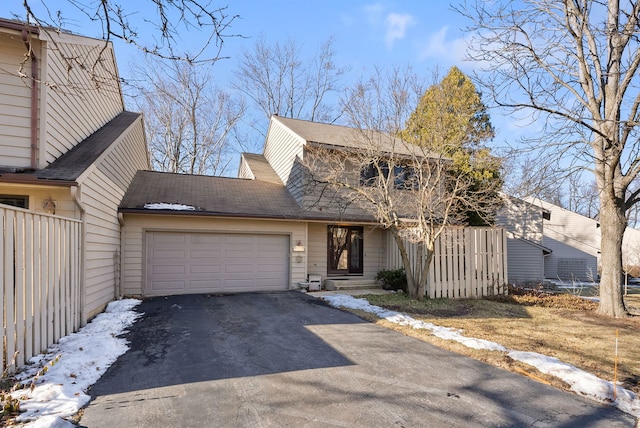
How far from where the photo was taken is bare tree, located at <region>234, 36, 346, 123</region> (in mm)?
22719

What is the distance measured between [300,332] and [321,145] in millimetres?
6979

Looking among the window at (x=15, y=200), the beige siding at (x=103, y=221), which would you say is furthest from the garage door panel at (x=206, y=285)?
the window at (x=15, y=200)

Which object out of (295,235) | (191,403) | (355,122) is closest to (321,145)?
(355,122)

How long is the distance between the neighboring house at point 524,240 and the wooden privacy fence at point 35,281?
18.9 m

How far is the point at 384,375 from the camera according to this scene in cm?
422

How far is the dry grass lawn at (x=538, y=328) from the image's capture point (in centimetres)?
469

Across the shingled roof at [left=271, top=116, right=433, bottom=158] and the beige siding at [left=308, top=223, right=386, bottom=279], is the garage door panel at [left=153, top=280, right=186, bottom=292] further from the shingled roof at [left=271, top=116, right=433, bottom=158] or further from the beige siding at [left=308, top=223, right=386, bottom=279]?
the shingled roof at [left=271, top=116, right=433, bottom=158]

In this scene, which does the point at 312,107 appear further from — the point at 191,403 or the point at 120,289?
the point at 191,403

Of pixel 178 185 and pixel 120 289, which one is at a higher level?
pixel 178 185

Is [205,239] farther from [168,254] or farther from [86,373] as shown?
[86,373]

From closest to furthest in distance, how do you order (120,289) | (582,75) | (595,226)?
(582,75), (120,289), (595,226)

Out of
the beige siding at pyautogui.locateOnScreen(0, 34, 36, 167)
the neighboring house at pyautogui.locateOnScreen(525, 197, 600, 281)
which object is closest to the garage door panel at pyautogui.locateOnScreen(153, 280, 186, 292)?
the beige siding at pyautogui.locateOnScreen(0, 34, 36, 167)

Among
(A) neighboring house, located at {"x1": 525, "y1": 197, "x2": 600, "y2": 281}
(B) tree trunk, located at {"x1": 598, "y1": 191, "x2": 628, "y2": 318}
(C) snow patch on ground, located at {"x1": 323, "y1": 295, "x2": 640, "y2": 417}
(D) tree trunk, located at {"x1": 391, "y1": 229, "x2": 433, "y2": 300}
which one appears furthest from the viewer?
(A) neighboring house, located at {"x1": 525, "y1": 197, "x2": 600, "y2": 281}

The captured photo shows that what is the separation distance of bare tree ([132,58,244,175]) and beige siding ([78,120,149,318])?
10984mm
